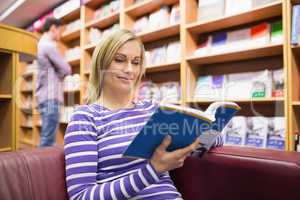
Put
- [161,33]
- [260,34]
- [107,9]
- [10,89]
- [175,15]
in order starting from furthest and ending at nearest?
[107,9] → [161,33] → [175,15] → [260,34] → [10,89]

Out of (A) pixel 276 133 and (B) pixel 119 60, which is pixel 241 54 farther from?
(B) pixel 119 60

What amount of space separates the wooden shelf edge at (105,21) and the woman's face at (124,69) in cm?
184

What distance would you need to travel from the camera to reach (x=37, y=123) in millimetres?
3939

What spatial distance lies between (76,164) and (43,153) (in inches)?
7.0

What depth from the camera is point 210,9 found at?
2006 mm

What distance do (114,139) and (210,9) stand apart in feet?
5.04

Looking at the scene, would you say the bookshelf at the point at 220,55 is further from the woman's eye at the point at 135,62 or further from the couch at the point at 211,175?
the woman's eye at the point at 135,62

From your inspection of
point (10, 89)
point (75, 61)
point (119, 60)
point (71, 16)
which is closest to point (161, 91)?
point (10, 89)

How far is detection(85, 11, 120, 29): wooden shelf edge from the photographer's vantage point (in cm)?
274

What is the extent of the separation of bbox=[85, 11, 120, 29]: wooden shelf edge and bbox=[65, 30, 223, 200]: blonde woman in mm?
1849

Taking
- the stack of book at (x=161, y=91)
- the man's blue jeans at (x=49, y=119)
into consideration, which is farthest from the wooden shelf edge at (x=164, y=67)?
the man's blue jeans at (x=49, y=119)

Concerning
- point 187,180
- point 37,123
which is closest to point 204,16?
point 187,180

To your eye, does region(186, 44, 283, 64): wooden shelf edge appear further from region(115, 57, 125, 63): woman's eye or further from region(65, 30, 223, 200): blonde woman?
region(115, 57, 125, 63): woman's eye

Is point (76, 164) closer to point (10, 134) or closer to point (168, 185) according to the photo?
point (168, 185)
